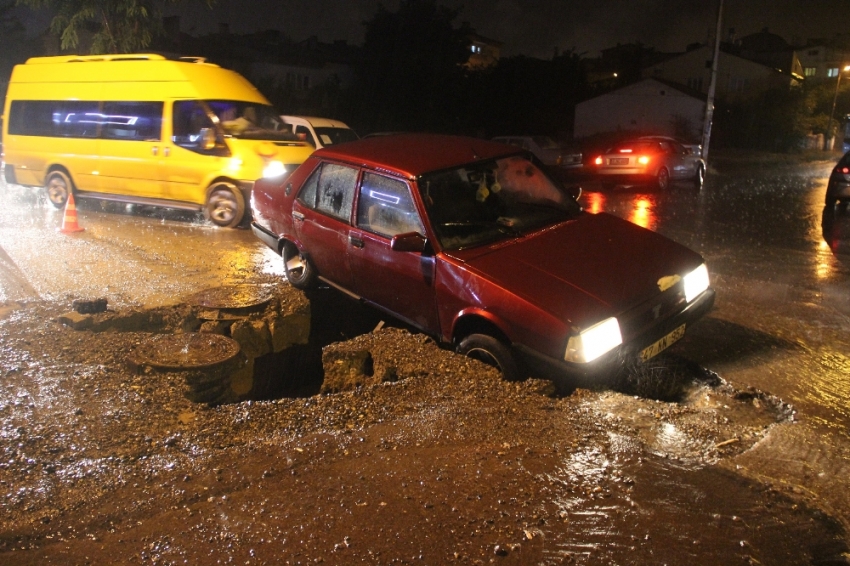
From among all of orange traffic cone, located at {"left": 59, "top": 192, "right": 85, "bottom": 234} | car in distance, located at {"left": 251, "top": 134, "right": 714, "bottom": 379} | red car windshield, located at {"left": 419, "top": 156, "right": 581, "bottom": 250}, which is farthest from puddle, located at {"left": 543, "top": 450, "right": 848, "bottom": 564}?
orange traffic cone, located at {"left": 59, "top": 192, "right": 85, "bottom": 234}

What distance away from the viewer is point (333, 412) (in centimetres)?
449

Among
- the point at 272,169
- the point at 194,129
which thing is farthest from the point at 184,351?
the point at 194,129

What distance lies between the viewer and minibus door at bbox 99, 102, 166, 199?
10844 mm

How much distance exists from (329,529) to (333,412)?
1.25 meters

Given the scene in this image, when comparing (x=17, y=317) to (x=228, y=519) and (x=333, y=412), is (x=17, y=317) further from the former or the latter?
(x=228, y=519)

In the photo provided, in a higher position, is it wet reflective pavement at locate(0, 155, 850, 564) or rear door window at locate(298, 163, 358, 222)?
rear door window at locate(298, 163, 358, 222)

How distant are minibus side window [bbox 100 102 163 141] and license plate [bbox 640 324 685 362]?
8515mm

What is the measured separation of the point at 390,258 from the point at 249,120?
21.2 feet

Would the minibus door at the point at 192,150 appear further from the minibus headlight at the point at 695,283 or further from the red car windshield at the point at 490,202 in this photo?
the minibus headlight at the point at 695,283

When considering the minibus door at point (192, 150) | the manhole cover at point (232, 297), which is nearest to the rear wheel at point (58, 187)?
the minibus door at point (192, 150)

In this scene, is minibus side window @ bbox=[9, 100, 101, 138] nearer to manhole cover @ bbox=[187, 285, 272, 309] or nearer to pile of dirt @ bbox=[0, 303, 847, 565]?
manhole cover @ bbox=[187, 285, 272, 309]

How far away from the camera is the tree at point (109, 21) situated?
17.9 metres

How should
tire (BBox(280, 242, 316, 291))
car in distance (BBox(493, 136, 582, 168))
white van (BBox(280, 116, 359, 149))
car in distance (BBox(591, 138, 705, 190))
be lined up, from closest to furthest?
tire (BBox(280, 242, 316, 291)) < white van (BBox(280, 116, 359, 149)) < car in distance (BBox(591, 138, 705, 190)) < car in distance (BBox(493, 136, 582, 168))

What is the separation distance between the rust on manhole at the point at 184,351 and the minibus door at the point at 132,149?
5843 millimetres
